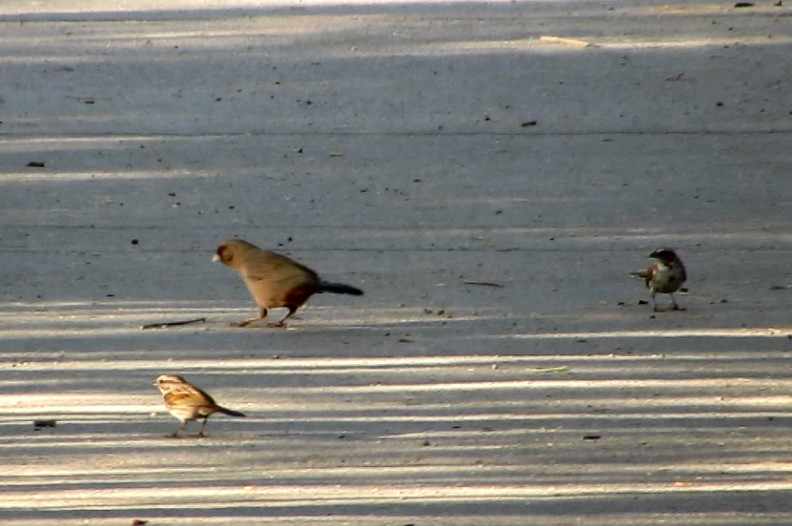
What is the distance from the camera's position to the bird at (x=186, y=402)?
709 cm

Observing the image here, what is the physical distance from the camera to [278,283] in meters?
9.34

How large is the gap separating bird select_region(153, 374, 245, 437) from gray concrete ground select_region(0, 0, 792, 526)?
0.13 m

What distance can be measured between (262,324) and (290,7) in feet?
26.9

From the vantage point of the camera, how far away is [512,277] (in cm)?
1034

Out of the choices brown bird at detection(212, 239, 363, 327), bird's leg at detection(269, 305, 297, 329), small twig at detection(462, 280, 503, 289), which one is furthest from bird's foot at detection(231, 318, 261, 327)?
small twig at detection(462, 280, 503, 289)

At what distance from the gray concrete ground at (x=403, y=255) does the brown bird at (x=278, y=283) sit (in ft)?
0.54

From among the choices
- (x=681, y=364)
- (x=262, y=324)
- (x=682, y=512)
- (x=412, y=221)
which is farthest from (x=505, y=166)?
(x=682, y=512)

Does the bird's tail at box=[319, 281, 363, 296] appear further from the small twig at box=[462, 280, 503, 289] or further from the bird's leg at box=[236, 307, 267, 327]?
the small twig at box=[462, 280, 503, 289]

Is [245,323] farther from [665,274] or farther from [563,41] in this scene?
[563,41]

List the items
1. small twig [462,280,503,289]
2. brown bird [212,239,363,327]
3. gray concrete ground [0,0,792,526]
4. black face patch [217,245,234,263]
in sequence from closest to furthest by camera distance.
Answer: gray concrete ground [0,0,792,526]
brown bird [212,239,363,327]
black face patch [217,245,234,263]
small twig [462,280,503,289]

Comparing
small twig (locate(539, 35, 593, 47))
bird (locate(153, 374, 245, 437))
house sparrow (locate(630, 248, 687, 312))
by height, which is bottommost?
bird (locate(153, 374, 245, 437))

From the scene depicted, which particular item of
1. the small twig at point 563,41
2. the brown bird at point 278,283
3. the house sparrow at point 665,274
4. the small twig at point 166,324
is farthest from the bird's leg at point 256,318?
the small twig at point 563,41

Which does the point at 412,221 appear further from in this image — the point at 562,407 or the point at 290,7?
the point at 290,7

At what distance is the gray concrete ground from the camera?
6684 millimetres
